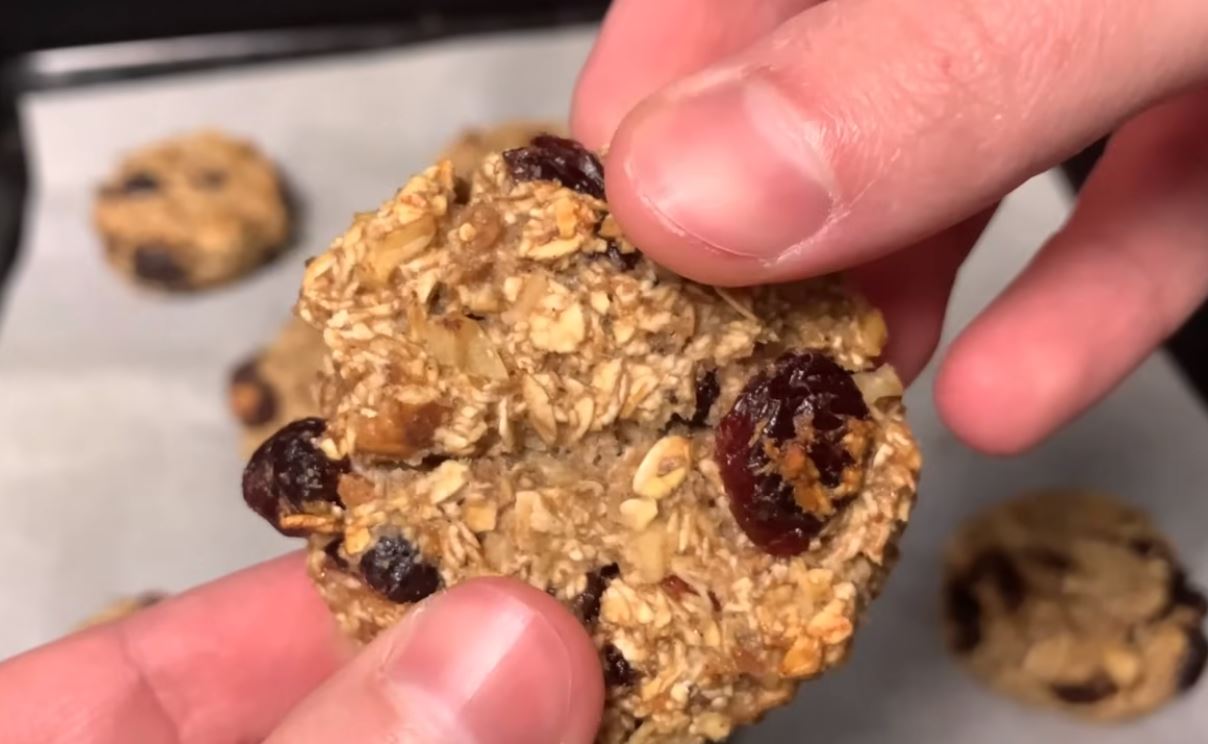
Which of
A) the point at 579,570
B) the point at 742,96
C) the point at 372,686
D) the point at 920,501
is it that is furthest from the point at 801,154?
the point at 920,501

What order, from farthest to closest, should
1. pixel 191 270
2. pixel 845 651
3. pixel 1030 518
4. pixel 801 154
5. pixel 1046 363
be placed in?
pixel 191 270, pixel 1030 518, pixel 1046 363, pixel 845 651, pixel 801 154

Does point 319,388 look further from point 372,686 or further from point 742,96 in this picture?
point 742,96

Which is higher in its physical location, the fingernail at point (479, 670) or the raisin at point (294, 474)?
the raisin at point (294, 474)

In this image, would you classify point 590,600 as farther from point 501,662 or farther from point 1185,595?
point 1185,595

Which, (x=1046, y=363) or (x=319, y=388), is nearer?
(x=319, y=388)

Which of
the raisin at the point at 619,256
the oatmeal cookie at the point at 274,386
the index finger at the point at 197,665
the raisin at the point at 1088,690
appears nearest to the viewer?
the raisin at the point at 619,256

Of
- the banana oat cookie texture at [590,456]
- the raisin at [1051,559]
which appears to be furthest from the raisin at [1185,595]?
the banana oat cookie texture at [590,456]

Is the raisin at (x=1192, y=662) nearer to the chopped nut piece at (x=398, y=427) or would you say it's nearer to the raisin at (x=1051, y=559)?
the raisin at (x=1051, y=559)
